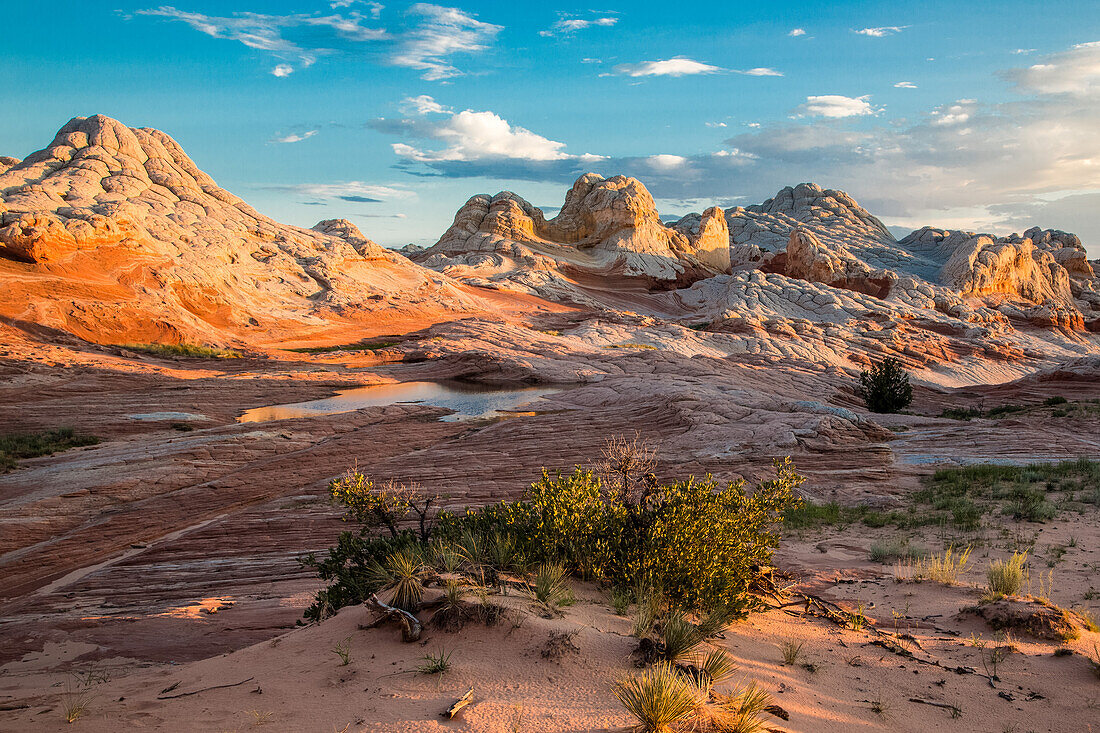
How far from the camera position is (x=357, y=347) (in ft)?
130

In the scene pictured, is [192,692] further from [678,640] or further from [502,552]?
[678,640]

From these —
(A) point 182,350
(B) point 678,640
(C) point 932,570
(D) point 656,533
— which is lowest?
(C) point 932,570

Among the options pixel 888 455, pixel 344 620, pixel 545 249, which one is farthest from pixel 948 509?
pixel 545 249

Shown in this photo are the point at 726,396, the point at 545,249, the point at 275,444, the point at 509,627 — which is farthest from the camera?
the point at 545,249

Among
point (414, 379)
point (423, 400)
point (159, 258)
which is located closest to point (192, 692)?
point (423, 400)

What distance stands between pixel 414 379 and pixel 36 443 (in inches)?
703

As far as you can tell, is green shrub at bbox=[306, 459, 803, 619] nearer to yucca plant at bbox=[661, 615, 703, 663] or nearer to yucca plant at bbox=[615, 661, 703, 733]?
yucca plant at bbox=[661, 615, 703, 663]

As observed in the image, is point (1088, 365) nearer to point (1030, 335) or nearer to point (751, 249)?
point (1030, 335)

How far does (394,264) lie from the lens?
5394cm

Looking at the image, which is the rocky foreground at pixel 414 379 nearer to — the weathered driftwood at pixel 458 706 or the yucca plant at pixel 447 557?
the weathered driftwood at pixel 458 706

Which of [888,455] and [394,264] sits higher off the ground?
[394,264]

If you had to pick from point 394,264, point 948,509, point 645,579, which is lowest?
point 948,509

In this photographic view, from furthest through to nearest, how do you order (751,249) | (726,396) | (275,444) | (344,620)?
(751,249) < (726,396) < (275,444) < (344,620)

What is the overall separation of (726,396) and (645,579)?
55.5 ft
